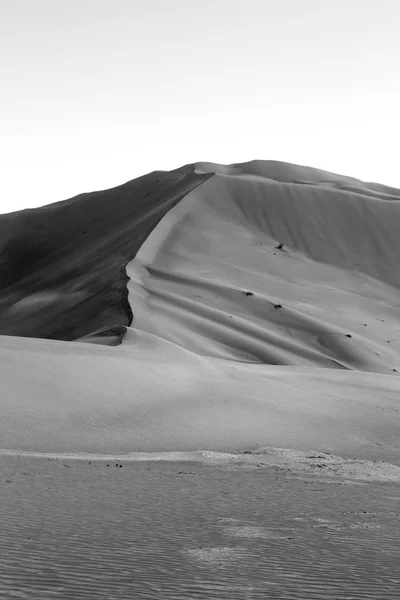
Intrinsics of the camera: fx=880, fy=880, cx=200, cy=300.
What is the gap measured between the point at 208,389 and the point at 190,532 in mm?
11940

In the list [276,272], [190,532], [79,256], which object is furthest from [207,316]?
[190,532]

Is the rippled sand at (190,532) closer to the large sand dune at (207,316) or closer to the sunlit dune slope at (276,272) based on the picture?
the large sand dune at (207,316)

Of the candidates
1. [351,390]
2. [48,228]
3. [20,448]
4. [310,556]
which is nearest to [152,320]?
[351,390]

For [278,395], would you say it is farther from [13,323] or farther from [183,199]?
[183,199]

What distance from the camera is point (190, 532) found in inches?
386

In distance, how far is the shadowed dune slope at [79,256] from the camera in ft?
122

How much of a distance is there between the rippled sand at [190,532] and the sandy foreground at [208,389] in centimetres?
4

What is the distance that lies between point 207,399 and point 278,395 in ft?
7.97

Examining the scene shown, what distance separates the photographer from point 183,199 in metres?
52.5

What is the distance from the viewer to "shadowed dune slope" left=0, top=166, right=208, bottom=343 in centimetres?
3716

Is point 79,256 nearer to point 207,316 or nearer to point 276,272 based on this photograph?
point 276,272

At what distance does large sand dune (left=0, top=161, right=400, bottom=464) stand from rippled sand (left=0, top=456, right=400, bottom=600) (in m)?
3.11

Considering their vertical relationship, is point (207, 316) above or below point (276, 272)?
below

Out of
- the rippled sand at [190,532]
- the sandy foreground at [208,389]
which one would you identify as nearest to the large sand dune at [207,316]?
the sandy foreground at [208,389]
